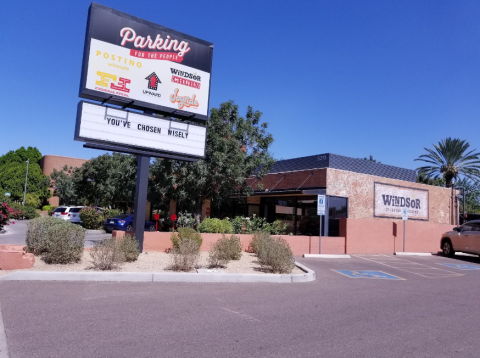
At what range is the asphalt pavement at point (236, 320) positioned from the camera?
4.98 meters

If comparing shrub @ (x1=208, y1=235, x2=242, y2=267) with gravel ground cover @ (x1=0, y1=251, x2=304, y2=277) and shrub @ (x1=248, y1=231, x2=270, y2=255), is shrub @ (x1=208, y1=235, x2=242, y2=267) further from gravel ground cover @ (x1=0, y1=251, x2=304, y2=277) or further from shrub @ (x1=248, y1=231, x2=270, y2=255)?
shrub @ (x1=248, y1=231, x2=270, y2=255)

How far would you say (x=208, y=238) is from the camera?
15695mm

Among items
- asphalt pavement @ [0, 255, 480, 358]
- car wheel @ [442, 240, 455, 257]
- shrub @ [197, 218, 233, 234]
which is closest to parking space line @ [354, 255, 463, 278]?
asphalt pavement @ [0, 255, 480, 358]

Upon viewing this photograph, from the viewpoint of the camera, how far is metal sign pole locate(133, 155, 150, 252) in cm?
1348

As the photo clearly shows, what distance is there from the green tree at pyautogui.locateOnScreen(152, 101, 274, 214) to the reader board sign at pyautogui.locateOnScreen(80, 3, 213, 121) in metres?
3.54

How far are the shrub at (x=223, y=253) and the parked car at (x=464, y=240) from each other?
1181 cm

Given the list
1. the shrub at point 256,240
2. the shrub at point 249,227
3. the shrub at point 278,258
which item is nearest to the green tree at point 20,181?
the shrub at point 249,227

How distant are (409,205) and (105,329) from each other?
22.0 meters

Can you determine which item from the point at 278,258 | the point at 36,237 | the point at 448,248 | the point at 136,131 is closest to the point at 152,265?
the point at 36,237

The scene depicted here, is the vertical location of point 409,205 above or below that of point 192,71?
below

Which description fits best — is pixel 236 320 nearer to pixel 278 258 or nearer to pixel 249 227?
pixel 278 258

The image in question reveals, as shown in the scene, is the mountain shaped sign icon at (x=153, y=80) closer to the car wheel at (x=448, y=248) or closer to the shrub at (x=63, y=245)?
the shrub at (x=63, y=245)

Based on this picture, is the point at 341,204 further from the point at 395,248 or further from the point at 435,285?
the point at 435,285

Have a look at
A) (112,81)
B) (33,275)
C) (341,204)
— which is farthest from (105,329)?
(341,204)
